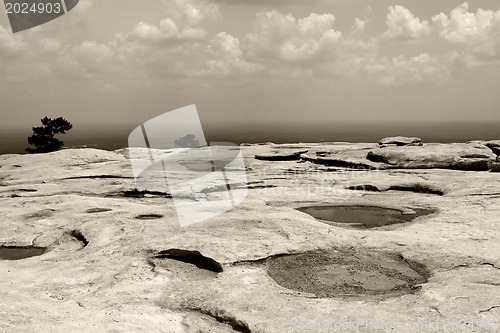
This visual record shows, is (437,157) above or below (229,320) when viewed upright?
above

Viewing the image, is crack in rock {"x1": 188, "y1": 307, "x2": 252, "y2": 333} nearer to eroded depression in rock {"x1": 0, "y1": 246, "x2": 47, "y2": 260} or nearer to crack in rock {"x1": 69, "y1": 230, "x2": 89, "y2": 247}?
crack in rock {"x1": 69, "y1": 230, "x2": 89, "y2": 247}

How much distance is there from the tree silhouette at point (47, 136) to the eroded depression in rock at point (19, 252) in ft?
114

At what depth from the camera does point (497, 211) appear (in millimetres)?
13508

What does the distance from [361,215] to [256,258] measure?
6.57 metres

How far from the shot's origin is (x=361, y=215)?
15.2 meters

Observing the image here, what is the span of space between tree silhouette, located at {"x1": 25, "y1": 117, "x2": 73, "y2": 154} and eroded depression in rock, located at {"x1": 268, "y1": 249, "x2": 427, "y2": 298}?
1583 inches

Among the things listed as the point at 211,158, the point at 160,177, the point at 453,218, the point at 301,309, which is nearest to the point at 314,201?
the point at 453,218

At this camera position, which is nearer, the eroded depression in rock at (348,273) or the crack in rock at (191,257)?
the eroded depression in rock at (348,273)

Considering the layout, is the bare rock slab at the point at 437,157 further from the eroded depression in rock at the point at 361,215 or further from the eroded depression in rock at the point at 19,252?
the eroded depression in rock at the point at 19,252

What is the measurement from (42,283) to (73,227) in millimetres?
4529

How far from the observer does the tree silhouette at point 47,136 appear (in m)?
43.7

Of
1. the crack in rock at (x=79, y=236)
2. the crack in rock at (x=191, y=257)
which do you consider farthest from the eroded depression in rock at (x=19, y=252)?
the crack in rock at (x=191, y=257)

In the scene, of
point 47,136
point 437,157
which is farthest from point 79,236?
point 47,136

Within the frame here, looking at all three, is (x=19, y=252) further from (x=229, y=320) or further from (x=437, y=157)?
(x=437, y=157)
